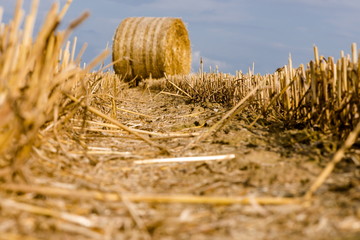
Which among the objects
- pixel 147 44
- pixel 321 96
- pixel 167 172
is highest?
pixel 147 44

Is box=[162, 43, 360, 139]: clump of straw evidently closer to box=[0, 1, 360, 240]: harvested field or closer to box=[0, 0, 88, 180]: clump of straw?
box=[0, 1, 360, 240]: harvested field

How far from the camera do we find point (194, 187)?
5.94ft

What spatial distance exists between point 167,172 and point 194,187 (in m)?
0.32

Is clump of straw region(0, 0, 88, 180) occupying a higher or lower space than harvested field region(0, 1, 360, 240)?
higher

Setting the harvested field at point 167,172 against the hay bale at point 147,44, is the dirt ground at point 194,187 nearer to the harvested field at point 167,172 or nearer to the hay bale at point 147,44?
the harvested field at point 167,172

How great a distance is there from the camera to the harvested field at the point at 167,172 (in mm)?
1343

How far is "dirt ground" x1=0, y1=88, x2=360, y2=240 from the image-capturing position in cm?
132

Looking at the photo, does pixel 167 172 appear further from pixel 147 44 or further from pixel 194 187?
pixel 147 44

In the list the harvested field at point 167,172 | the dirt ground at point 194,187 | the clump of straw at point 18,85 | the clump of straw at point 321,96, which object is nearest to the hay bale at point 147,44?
the clump of straw at point 321,96

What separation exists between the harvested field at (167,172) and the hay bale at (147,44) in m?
6.45

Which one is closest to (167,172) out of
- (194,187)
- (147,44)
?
(194,187)

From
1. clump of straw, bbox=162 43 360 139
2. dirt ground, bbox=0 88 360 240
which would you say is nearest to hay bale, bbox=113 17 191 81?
clump of straw, bbox=162 43 360 139

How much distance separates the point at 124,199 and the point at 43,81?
58 cm

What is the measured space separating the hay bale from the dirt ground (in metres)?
6.59
